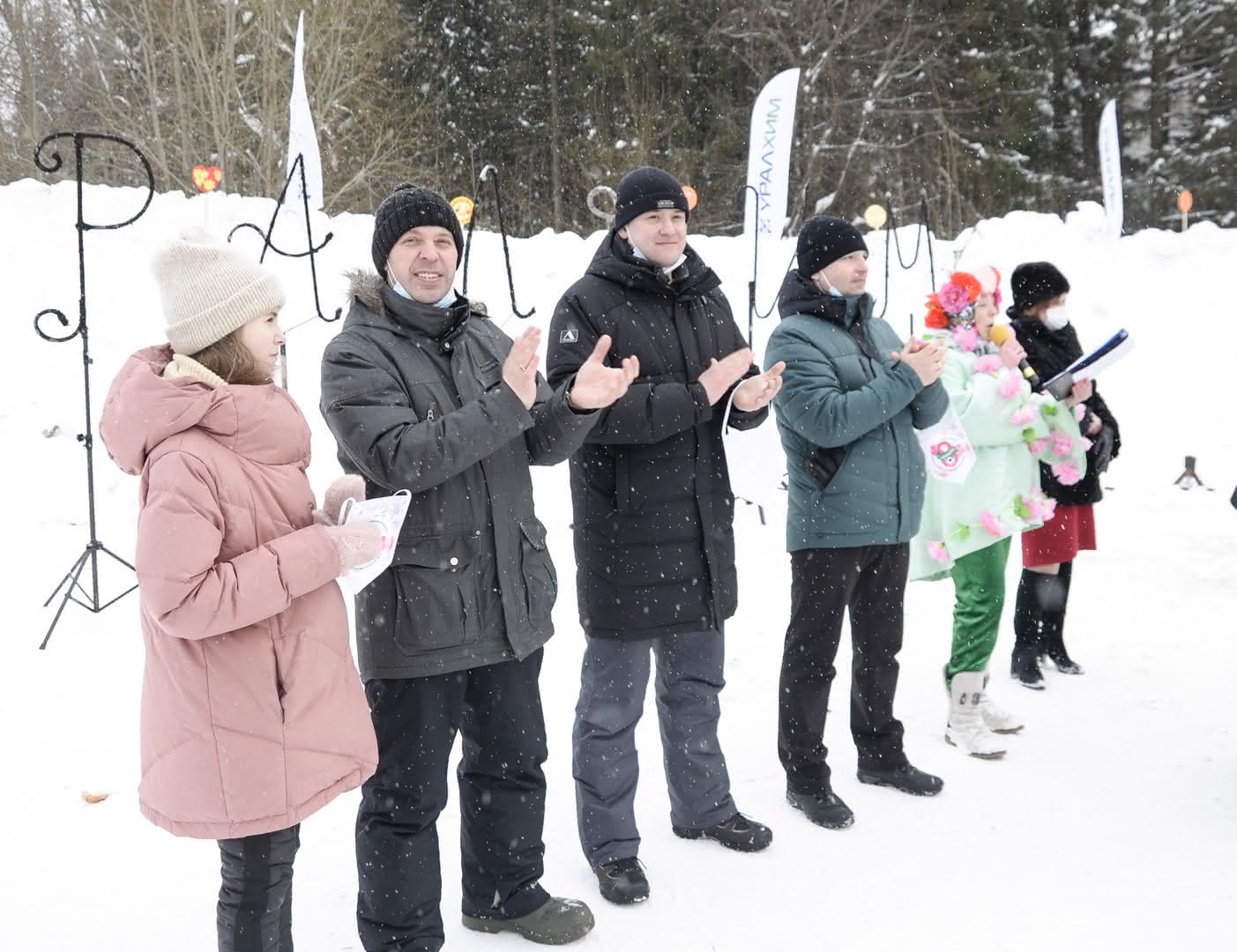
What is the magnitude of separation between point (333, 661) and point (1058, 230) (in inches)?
454

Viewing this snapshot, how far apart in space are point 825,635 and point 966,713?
97 cm

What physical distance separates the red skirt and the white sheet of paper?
11.2 feet

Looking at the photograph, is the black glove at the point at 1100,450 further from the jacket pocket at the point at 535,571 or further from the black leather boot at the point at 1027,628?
the jacket pocket at the point at 535,571

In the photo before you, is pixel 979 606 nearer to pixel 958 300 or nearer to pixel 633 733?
pixel 958 300

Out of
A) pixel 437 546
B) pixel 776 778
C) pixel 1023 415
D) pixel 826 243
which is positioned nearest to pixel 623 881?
pixel 776 778

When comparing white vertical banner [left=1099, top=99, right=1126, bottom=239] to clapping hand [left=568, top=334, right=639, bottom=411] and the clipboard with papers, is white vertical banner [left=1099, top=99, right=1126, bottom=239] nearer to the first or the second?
the clipboard with papers

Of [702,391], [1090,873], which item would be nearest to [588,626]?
[702,391]

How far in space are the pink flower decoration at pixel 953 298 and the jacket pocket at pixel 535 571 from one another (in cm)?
227

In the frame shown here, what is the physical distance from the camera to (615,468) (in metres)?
3.27

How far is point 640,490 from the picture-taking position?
3252 millimetres

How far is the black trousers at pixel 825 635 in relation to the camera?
12.1ft

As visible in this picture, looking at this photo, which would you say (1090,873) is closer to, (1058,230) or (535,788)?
(535,788)

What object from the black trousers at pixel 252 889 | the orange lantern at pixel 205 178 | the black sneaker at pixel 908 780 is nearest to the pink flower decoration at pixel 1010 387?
the black sneaker at pixel 908 780

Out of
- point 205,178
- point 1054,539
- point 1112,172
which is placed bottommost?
point 1054,539
